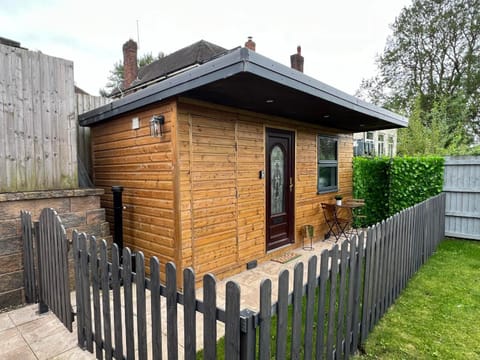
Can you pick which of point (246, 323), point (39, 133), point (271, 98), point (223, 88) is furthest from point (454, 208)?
point (39, 133)

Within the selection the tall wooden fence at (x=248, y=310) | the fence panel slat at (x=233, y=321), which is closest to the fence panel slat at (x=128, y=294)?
the tall wooden fence at (x=248, y=310)

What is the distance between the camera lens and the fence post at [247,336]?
117 cm

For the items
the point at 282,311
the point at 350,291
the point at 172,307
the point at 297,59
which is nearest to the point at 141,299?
the point at 172,307

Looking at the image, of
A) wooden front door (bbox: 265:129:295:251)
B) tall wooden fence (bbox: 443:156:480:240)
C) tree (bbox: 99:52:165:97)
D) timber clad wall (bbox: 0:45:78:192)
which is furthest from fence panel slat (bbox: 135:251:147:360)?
tree (bbox: 99:52:165:97)

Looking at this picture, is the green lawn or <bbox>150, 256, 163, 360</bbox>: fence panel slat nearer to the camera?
<bbox>150, 256, 163, 360</bbox>: fence panel slat

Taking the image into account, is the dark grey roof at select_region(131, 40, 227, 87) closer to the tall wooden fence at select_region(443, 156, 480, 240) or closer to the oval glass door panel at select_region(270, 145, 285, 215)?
the oval glass door panel at select_region(270, 145, 285, 215)

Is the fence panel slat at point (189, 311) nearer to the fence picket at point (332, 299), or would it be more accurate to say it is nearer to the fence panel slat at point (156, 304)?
the fence panel slat at point (156, 304)

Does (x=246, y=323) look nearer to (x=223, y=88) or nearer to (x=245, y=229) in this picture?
(x=223, y=88)

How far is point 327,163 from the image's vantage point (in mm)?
6285

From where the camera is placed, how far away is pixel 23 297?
10.0 feet

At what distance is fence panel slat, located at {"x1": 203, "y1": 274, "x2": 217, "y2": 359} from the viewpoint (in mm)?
1251

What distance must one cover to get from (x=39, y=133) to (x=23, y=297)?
1.86 m

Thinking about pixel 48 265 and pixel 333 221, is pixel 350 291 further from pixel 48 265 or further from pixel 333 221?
pixel 333 221

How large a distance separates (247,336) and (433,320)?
8.12 ft
